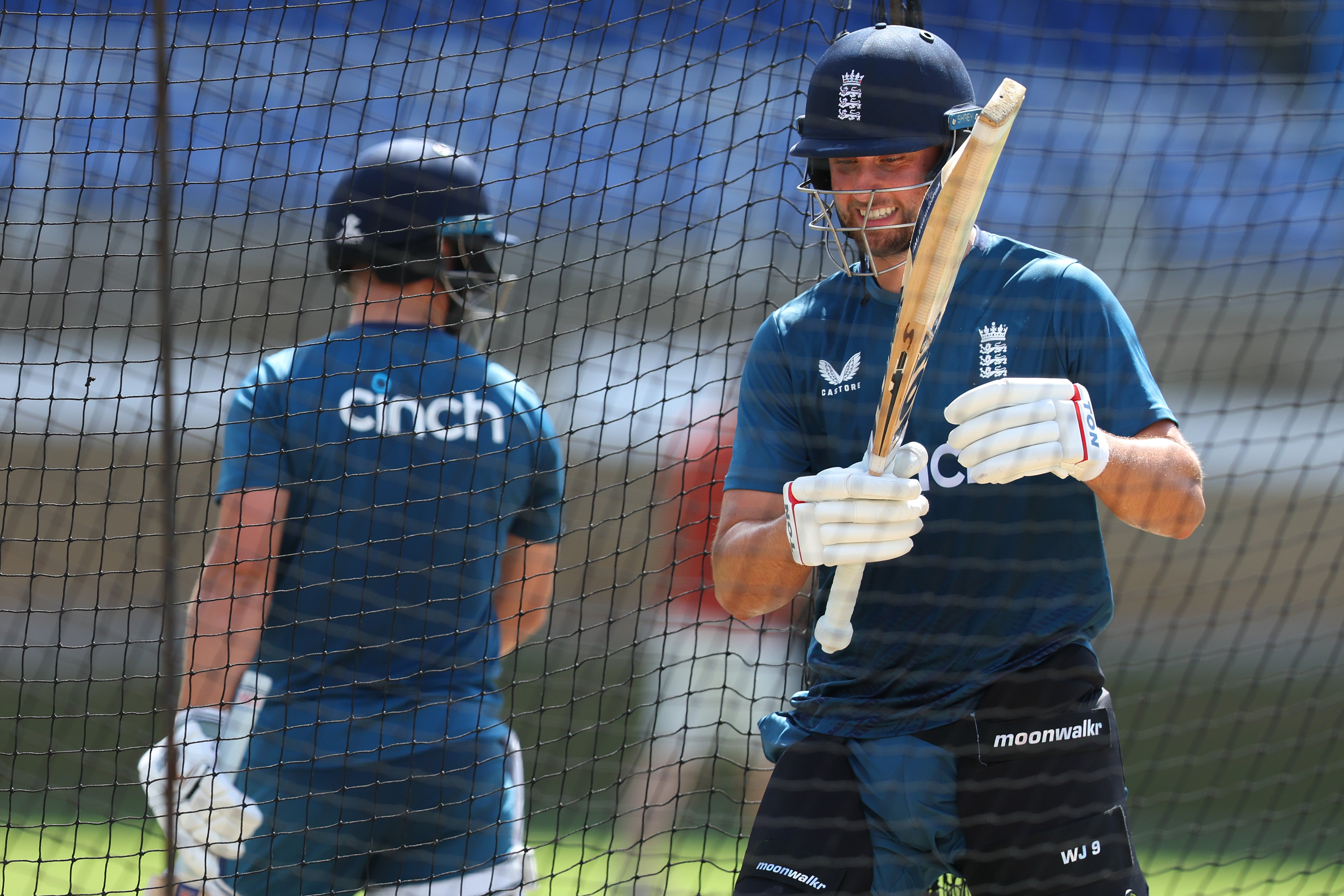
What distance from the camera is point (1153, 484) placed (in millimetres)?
1864

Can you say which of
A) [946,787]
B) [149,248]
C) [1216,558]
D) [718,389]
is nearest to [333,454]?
[946,787]

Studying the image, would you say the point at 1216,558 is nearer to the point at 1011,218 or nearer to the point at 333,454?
the point at 1011,218

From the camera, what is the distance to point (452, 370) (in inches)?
102

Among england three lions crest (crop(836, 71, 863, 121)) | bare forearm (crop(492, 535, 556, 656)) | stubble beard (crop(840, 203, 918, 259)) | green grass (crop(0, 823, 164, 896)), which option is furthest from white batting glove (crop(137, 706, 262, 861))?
green grass (crop(0, 823, 164, 896))

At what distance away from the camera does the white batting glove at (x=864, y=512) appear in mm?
1887

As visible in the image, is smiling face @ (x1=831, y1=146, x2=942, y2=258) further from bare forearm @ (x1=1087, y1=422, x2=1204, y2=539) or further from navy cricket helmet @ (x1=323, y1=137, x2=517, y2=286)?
navy cricket helmet @ (x1=323, y1=137, x2=517, y2=286)

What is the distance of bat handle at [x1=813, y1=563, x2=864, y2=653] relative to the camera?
196cm

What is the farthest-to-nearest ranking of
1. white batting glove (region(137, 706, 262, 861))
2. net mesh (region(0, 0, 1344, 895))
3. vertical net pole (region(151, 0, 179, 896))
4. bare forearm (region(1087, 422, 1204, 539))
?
net mesh (region(0, 0, 1344, 895)), white batting glove (region(137, 706, 262, 861)), vertical net pole (region(151, 0, 179, 896)), bare forearm (region(1087, 422, 1204, 539))

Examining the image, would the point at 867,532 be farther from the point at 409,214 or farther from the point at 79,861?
the point at 79,861

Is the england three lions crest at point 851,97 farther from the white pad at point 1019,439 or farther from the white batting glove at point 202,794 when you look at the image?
the white batting glove at point 202,794

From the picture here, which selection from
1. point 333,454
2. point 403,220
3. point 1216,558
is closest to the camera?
point 333,454

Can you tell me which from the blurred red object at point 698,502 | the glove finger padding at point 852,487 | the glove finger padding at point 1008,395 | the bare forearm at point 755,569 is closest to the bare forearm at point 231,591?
the bare forearm at point 755,569

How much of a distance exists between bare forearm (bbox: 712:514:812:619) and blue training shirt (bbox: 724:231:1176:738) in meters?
0.11

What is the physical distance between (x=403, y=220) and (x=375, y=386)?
1.53ft
